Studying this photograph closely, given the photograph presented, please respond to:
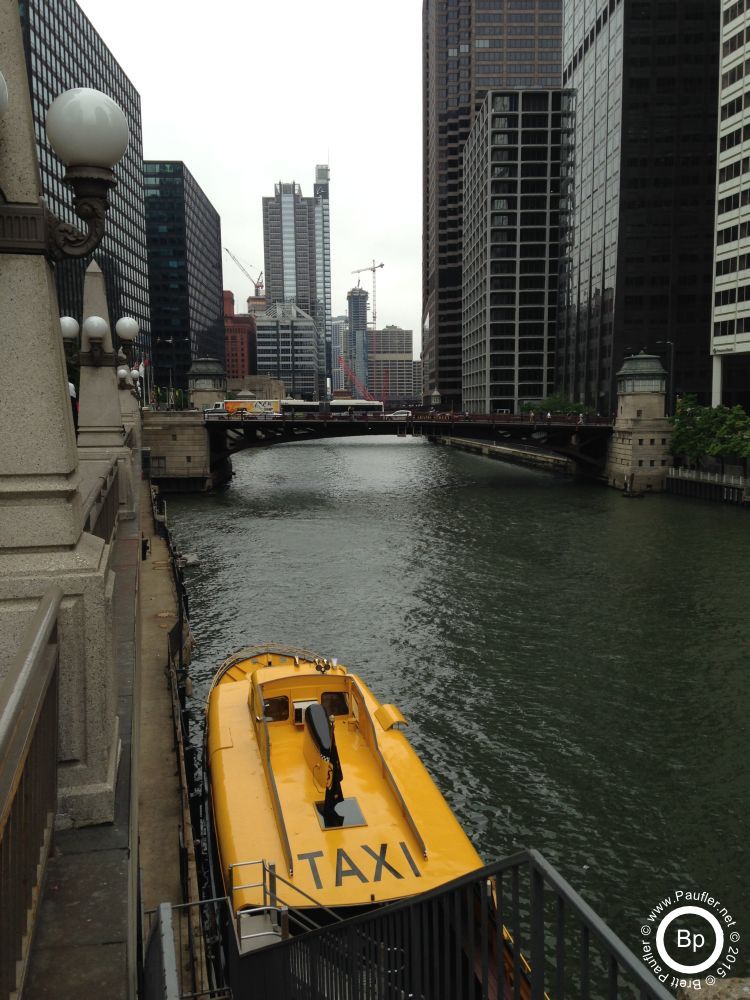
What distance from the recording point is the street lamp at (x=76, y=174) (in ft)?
18.6

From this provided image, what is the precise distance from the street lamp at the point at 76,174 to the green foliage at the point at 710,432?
59595mm

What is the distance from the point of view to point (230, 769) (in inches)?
554

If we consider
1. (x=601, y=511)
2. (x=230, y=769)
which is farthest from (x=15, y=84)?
(x=601, y=511)

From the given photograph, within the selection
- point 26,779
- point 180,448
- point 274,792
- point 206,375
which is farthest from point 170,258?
point 26,779

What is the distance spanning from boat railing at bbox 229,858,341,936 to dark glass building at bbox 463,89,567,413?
438 ft

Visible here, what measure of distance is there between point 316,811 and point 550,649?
16157mm

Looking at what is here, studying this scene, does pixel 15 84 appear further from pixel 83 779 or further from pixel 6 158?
pixel 83 779

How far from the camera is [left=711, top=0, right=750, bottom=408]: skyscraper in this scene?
6944 centimetres

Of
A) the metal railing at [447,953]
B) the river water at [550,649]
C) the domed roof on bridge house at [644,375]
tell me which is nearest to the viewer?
the metal railing at [447,953]

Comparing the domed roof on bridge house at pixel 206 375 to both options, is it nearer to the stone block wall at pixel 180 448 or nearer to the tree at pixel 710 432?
the stone block wall at pixel 180 448

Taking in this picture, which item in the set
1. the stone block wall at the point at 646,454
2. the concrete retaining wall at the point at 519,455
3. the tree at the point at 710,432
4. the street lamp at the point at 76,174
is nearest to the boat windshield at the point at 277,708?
the street lamp at the point at 76,174

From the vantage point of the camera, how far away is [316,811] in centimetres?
1236

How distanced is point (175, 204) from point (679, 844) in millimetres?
206614

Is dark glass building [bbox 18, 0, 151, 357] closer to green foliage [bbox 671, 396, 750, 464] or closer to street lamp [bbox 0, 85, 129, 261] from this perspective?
green foliage [bbox 671, 396, 750, 464]
